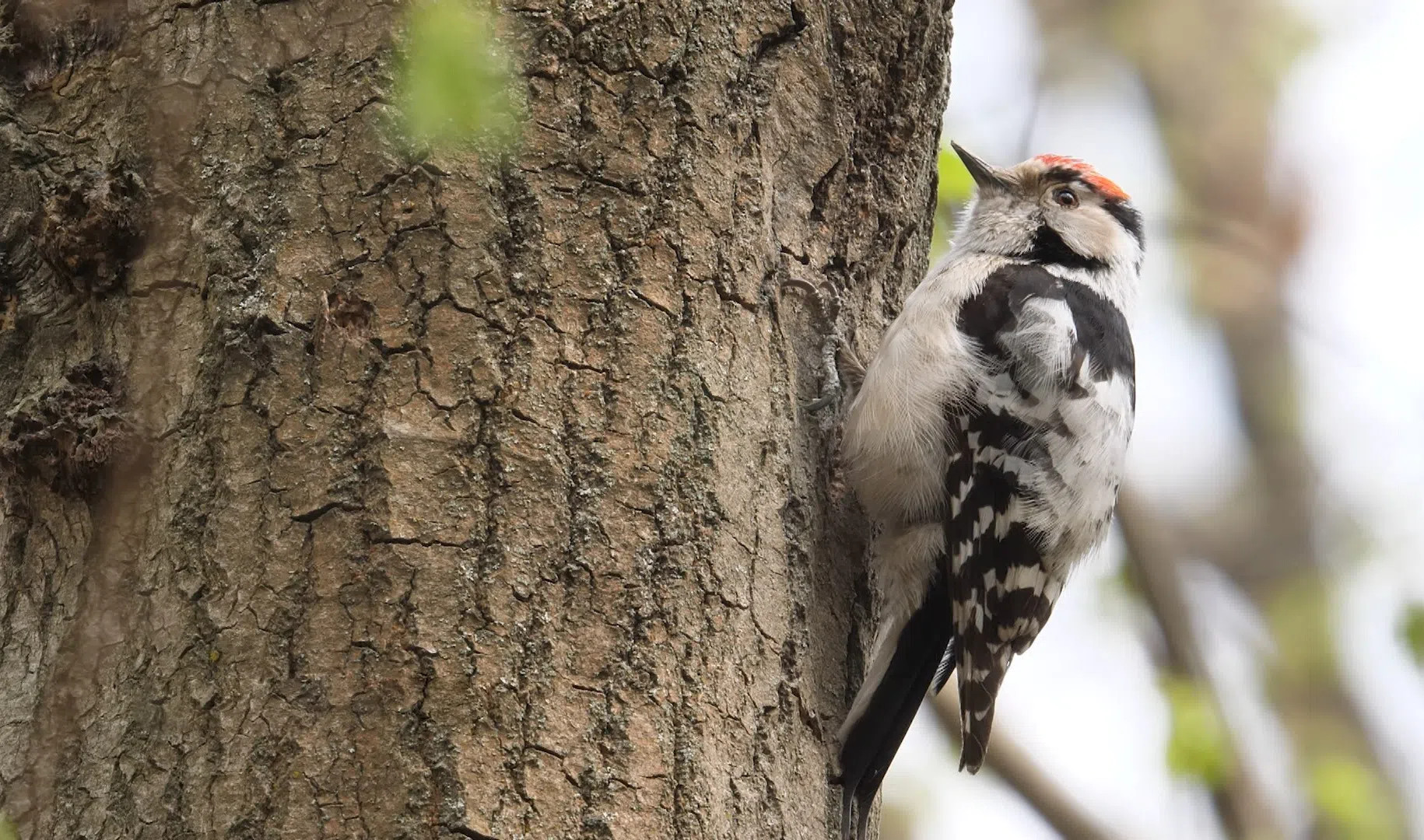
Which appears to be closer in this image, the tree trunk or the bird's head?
the tree trunk

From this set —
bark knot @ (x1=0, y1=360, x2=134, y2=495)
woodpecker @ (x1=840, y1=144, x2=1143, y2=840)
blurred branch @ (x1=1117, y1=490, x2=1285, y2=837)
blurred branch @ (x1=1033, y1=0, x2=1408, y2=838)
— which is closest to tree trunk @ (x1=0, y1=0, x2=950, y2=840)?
bark knot @ (x1=0, y1=360, x2=134, y2=495)

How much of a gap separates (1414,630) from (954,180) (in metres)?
2.70

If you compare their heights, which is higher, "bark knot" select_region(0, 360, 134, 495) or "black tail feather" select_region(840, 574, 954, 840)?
"bark knot" select_region(0, 360, 134, 495)

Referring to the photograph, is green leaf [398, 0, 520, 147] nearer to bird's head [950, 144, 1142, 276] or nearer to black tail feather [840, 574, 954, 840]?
black tail feather [840, 574, 954, 840]

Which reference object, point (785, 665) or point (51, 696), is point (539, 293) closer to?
point (785, 665)

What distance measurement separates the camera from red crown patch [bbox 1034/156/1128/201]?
13.9 ft

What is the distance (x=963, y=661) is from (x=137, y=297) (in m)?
1.91

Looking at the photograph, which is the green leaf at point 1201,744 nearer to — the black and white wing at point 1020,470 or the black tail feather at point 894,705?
the black and white wing at point 1020,470

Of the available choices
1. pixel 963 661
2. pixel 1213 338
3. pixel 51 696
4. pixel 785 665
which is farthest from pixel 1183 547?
pixel 51 696

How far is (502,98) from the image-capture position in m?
2.12

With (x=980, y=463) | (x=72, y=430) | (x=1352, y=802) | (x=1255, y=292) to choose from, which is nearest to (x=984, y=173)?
(x=980, y=463)

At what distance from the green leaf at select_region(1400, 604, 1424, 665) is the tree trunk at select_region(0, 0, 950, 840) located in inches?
152

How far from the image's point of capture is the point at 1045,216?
4.13 m

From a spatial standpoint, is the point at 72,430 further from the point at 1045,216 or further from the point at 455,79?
the point at 1045,216
